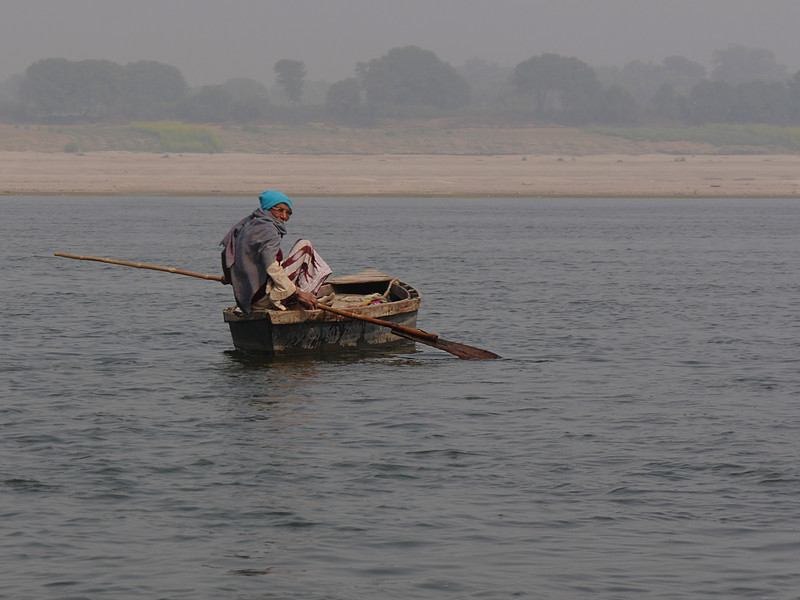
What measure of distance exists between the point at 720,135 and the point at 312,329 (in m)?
102

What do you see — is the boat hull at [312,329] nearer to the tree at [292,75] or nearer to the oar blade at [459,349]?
the oar blade at [459,349]

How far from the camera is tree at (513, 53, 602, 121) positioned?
134775 mm

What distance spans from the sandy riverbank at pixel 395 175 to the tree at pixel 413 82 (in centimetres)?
4496

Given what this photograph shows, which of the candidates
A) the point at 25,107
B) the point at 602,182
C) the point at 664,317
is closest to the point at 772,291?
the point at 664,317

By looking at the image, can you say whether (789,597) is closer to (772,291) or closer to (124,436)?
(124,436)

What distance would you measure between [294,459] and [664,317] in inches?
503

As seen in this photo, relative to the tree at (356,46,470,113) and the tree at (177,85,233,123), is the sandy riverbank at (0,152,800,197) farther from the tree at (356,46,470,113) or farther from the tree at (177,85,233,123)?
the tree at (356,46,470,113)

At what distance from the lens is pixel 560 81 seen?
13925cm

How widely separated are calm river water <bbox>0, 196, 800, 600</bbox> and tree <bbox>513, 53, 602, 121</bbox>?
368 feet

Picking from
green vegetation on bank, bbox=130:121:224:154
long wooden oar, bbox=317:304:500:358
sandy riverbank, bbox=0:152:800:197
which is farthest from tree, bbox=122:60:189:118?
long wooden oar, bbox=317:304:500:358

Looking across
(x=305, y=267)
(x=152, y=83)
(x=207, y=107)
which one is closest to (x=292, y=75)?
(x=152, y=83)

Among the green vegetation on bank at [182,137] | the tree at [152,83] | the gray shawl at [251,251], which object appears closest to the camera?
the gray shawl at [251,251]

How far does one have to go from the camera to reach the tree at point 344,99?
414ft

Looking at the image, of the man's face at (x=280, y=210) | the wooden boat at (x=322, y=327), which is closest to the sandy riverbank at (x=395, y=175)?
the wooden boat at (x=322, y=327)
